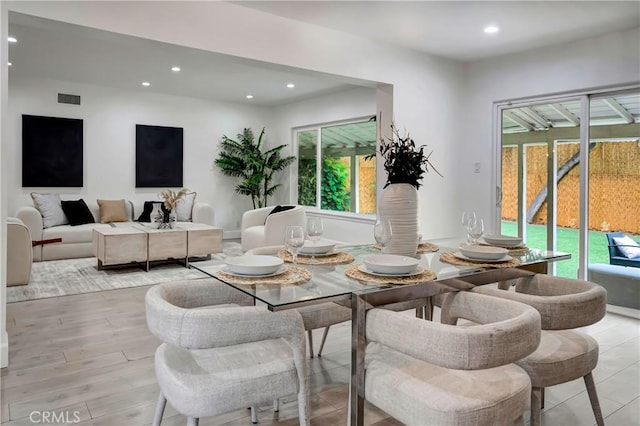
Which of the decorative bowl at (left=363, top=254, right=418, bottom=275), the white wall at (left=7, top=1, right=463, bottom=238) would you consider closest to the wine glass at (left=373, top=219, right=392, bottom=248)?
the decorative bowl at (left=363, top=254, right=418, bottom=275)

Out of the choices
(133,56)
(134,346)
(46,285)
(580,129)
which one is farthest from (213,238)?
(580,129)

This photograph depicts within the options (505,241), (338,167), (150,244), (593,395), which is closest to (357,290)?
(593,395)

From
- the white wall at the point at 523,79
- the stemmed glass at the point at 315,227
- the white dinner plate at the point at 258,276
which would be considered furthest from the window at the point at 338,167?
the white dinner plate at the point at 258,276

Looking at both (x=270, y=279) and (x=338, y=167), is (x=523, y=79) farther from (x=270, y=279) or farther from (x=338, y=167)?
(x=270, y=279)

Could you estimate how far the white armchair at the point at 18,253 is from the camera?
4.20m

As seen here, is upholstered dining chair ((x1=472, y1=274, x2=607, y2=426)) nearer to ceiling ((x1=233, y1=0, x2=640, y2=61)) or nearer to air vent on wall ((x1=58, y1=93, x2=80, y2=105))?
ceiling ((x1=233, y1=0, x2=640, y2=61))

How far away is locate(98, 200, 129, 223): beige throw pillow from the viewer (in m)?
6.56

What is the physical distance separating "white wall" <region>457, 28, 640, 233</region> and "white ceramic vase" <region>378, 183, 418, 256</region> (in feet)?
10.1

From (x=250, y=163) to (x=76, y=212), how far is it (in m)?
2.89

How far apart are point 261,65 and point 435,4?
4.96 ft

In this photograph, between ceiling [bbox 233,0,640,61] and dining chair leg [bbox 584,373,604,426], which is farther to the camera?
ceiling [bbox 233,0,640,61]

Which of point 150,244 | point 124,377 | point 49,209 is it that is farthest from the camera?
point 49,209

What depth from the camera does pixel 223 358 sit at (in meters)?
1.58

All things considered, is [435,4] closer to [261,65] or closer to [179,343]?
[261,65]
